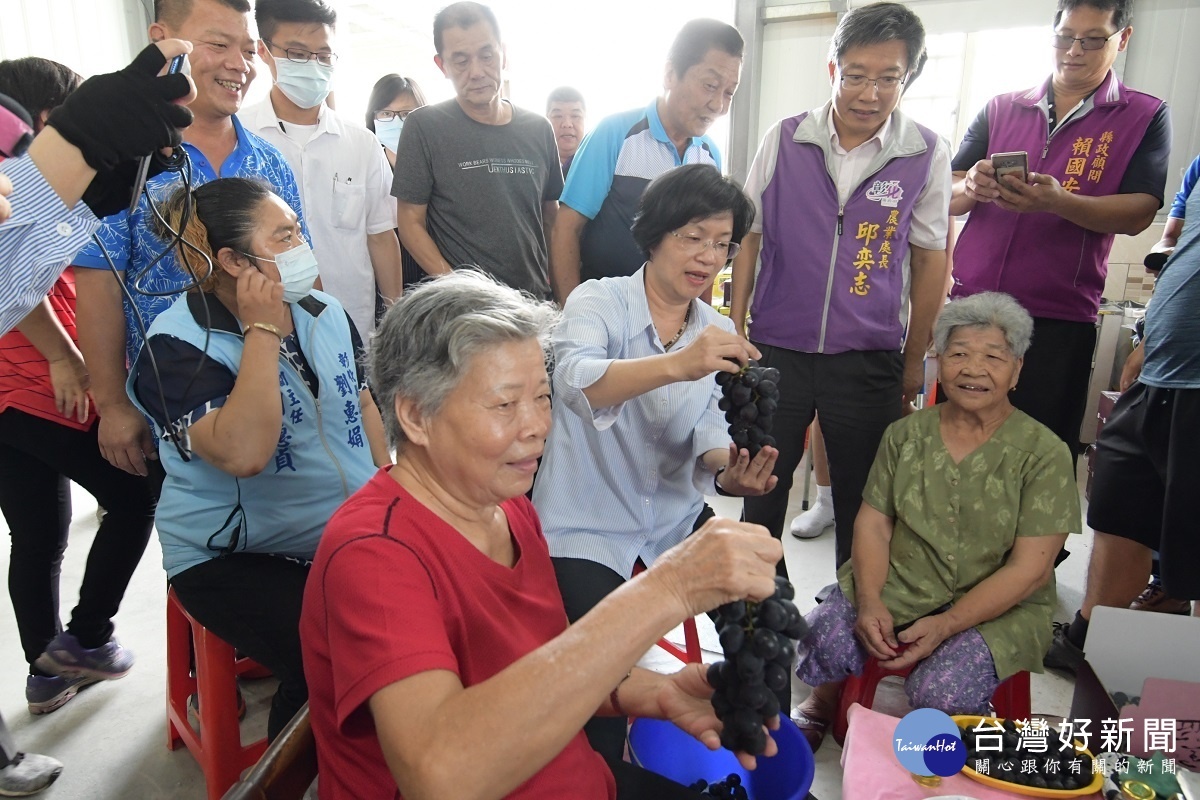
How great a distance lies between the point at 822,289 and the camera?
220 cm

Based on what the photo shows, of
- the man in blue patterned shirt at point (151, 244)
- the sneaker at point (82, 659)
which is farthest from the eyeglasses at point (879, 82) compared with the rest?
the sneaker at point (82, 659)

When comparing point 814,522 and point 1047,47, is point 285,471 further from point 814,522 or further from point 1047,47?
point 1047,47

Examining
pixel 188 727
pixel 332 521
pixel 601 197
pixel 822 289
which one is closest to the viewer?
pixel 332 521

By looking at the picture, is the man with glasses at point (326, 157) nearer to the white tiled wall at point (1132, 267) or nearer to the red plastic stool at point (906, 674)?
the red plastic stool at point (906, 674)

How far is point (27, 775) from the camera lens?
1835 mm

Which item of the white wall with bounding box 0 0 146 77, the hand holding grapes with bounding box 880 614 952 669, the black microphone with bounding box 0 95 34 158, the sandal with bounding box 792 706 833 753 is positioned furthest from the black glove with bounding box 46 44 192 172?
the white wall with bounding box 0 0 146 77

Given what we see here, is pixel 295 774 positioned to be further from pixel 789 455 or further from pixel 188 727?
pixel 789 455

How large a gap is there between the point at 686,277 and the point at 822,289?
0.61 meters

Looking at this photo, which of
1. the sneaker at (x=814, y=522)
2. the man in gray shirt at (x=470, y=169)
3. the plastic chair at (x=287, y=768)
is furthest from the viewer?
the sneaker at (x=814, y=522)

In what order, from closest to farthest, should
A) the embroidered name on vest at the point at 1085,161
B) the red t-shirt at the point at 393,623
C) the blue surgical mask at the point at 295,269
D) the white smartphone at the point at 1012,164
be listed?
the red t-shirt at the point at 393,623 → the blue surgical mask at the point at 295,269 → the white smartphone at the point at 1012,164 → the embroidered name on vest at the point at 1085,161

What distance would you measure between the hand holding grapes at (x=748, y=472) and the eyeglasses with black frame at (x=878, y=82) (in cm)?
112

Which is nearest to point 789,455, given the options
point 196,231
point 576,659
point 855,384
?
point 855,384

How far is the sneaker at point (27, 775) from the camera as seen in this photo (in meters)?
1.82

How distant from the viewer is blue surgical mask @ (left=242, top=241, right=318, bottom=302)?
159 cm
